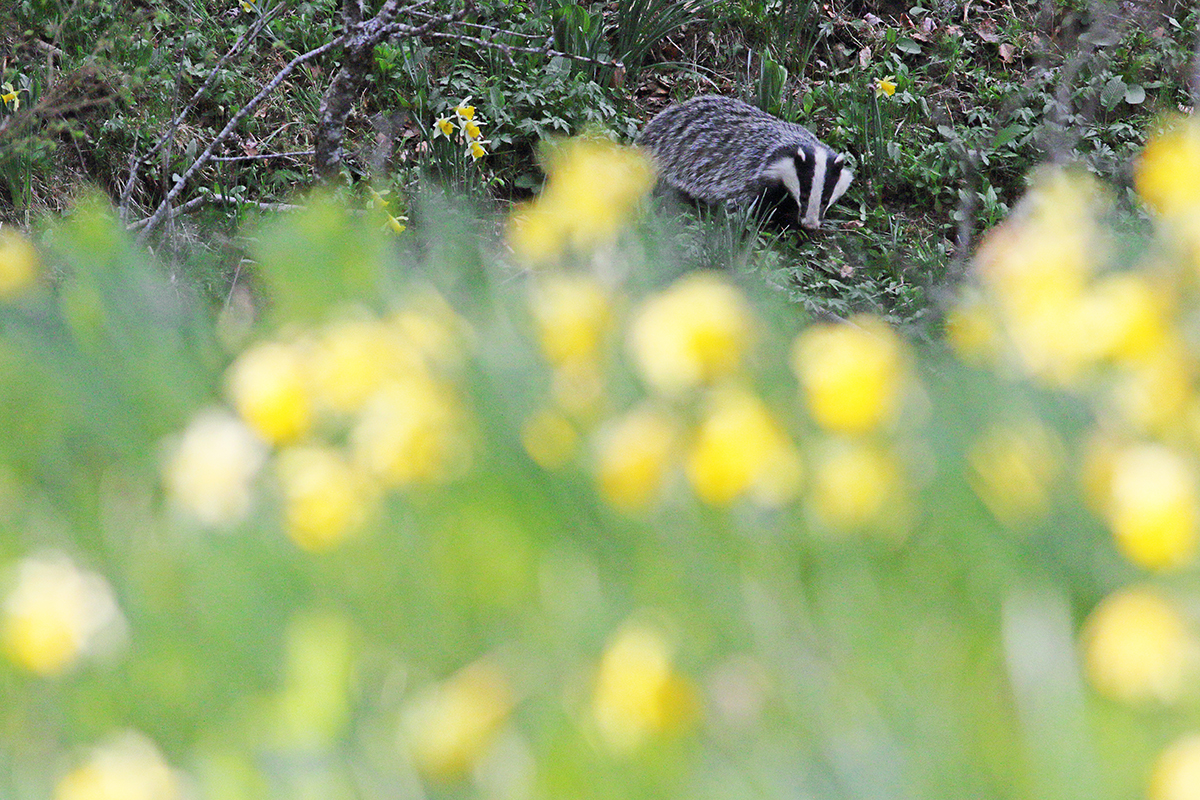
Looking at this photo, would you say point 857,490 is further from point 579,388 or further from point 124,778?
point 124,778

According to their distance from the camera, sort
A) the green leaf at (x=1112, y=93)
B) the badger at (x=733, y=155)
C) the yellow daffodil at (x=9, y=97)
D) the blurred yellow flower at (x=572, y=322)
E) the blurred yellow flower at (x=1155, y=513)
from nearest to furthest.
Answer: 1. the blurred yellow flower at (x=1155, y=513)
2. the blurred yellow flower at (x=572, y=322)
3. the yellow daffodil at (x=9, y=97)
4. the badger at (x=733, y=155)
5. the green leaf at (x=1112, y=93)

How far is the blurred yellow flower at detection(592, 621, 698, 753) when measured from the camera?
1.98 feet

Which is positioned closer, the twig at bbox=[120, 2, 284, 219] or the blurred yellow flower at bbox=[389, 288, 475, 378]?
the blurred yellow flower at bbox=[389, 288, 475, 378]

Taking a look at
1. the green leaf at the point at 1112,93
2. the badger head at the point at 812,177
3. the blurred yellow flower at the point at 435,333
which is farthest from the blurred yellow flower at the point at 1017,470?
the green leaf at the point at 1112,93

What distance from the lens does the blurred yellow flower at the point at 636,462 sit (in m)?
0.75

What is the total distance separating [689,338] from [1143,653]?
1.23 feet

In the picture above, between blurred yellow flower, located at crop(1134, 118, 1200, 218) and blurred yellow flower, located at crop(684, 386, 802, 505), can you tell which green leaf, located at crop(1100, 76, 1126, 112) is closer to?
blurred yellow flower, located at crop(1134, 118, 1200, 218)

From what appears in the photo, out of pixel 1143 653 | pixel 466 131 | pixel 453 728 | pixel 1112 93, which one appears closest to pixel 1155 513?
pixel 1143 653

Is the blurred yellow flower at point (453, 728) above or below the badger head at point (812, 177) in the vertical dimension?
above

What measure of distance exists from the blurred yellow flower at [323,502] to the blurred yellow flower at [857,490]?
0.35m

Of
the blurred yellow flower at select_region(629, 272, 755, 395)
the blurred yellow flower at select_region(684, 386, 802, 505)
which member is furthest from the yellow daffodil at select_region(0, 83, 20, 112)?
the blurred yellow flower at select_region(684, 386, 802, 505)

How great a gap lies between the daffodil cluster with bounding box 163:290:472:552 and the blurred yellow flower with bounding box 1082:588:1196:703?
488 millimetres

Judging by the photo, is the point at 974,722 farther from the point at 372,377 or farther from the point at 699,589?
the point at 372,377

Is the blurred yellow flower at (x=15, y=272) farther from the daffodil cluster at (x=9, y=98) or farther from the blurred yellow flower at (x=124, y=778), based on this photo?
the daffodil cluster at (x=9, y=98)
